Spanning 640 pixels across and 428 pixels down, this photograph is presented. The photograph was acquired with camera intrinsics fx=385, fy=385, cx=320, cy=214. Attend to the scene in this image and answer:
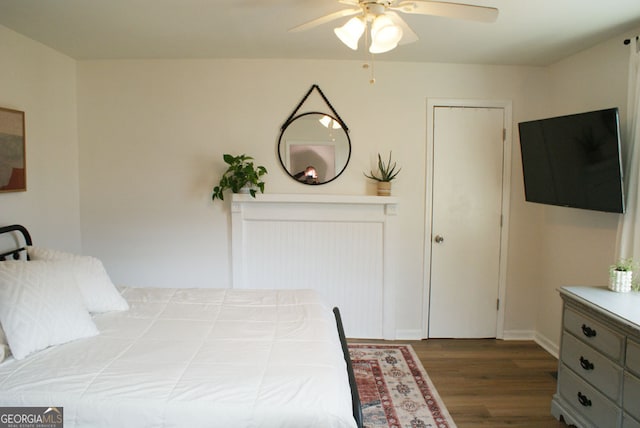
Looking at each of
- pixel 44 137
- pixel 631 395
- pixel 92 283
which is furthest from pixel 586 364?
pixel 44 137

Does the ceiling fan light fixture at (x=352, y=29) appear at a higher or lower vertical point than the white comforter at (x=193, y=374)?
higher

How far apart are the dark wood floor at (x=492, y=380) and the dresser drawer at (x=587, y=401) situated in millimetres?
231

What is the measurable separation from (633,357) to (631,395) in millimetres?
190

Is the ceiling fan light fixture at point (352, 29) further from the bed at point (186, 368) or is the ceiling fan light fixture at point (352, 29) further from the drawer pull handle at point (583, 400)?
the drawer pull handle at point (583, 400)

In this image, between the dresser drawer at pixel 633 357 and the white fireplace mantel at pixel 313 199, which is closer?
the dresser drawer at pixel 633 357

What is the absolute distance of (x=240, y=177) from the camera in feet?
11.0

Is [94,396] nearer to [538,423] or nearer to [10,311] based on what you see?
[10,311]

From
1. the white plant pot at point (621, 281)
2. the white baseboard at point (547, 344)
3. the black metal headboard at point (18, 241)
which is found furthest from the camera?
the white baseboard at point (547, 344)

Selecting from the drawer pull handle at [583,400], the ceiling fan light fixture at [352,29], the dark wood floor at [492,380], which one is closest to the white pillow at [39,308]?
the ceiling fan light fixture at [352,29]

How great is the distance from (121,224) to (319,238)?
1.86m

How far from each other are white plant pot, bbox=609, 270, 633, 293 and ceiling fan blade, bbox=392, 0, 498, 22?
1.68 m

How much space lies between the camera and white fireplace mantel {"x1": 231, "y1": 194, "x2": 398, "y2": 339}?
3.53m

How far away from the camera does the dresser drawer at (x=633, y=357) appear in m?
1.83

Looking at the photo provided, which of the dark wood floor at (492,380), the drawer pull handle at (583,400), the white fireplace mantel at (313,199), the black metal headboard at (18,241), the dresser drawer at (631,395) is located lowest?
the dark wood floor at (492,380)
